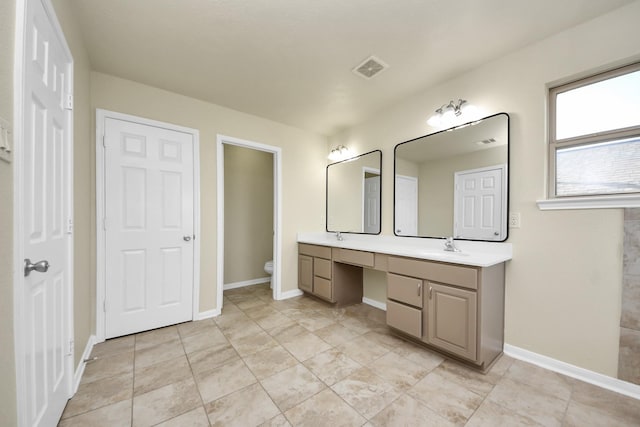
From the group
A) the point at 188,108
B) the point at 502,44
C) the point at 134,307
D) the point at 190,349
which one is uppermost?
the point at 502,44

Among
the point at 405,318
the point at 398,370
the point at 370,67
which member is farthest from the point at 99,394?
the point at 370,67

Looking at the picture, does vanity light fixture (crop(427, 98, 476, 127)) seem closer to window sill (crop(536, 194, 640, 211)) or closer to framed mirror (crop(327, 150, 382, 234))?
framed mirror (crop(327, 150, 382, 234))

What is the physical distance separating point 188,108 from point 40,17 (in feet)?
5.16

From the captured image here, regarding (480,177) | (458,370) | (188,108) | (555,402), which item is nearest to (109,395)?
(458,370)

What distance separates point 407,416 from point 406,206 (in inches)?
74.7

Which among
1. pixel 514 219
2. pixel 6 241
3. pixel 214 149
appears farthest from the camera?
pixel 214 149

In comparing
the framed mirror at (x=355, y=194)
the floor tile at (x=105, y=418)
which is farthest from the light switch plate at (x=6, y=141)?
the framed mirror at (x=355, y=194)

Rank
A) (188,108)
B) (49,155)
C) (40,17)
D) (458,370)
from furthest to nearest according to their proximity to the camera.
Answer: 1. (188,108)
2. (458,370)
3. (49,155)
4. (40,17)

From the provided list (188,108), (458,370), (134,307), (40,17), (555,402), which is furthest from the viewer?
(188,108)

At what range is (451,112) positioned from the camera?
222 centimetres

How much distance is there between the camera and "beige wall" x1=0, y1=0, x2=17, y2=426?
806 mm

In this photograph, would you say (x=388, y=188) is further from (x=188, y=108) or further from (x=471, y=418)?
(x=188, y=108)

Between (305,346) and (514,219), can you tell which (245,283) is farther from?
(514,219)

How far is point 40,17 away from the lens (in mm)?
1117
